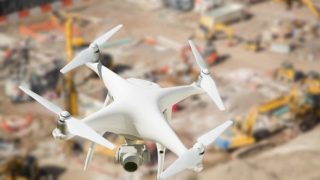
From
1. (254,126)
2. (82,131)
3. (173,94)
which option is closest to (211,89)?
(173,94)

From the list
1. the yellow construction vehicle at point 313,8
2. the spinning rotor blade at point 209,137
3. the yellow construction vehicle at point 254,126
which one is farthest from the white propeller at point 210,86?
the yellow construction vehicle at point 313,8

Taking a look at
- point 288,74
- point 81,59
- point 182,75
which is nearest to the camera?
point 81,59

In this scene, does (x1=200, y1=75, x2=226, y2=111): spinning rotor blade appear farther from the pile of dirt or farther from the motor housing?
the pile of dirt

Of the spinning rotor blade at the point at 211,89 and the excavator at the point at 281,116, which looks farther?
the excavator at the point at 281,116

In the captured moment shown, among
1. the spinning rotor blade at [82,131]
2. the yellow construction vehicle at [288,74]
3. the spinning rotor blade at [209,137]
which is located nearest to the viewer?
the spinning rotor blade at [82,131]

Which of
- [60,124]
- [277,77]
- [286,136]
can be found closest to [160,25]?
[277,77]

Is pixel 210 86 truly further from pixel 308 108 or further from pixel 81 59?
pixel 308 108

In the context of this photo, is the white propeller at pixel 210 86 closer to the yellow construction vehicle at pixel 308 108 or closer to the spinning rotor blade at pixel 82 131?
the spinning rotor blade at pixel 82 131
